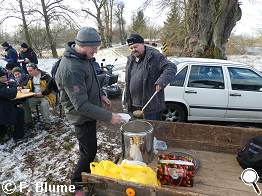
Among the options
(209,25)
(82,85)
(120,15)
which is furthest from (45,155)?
(120,15)

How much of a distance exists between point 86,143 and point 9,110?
9.66ft

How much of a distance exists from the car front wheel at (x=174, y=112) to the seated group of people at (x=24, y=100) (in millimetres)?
2748

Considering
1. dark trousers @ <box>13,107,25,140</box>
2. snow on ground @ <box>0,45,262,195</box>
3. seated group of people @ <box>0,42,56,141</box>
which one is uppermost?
seated group of people @ <box>0,42,56,141</box>

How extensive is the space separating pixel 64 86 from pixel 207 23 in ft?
31.0

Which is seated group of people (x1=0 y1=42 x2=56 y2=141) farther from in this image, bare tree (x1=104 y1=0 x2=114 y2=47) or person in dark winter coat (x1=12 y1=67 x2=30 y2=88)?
bare tree (x1=104 y1=0 x2=114 y2=47)

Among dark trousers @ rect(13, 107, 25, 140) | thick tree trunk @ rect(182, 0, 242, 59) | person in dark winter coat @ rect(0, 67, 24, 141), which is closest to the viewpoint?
person in dark winter coat @ rect(0, 67, 24, 141)

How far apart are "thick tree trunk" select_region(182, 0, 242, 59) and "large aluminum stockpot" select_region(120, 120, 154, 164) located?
28.0 ft

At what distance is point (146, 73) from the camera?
4.08m

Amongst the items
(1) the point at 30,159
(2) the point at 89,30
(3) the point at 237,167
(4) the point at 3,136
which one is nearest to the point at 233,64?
(3) the point at 237,167

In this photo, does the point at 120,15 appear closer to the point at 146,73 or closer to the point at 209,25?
the point at 209,25

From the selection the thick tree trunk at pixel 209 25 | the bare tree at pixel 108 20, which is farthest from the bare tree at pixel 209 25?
the bare tree at pixel 108 20

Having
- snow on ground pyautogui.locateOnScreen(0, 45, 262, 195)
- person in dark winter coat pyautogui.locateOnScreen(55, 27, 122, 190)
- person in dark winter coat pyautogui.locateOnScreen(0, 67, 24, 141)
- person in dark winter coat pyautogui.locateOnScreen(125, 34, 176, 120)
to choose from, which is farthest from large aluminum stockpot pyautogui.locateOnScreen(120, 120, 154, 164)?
person in dark winter coat pyautogui.locateOnScreen(0, 67, 24, 141)

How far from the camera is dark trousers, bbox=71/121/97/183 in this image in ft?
11.2

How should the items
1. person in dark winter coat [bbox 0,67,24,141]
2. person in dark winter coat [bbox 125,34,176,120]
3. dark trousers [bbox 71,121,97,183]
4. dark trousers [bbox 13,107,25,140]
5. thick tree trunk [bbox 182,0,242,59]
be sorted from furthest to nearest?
thick tree trunk [bbox 182,0,242,59], dark trousers [bbox 13,107,25,140], person in dark winter coat [bbox 0,67,24,141], person in dark winter coat [bbox 125,34,176,120], dark trousers [bbox 71,121,97,183]
